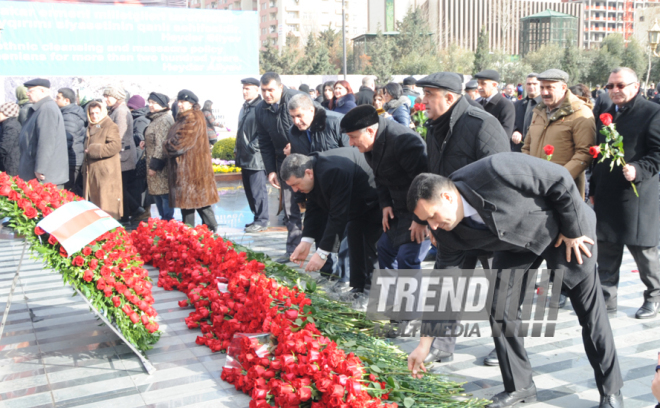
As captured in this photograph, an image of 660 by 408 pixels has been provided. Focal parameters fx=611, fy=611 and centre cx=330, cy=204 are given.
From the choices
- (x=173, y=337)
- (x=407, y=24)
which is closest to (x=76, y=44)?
(x=173, y=337)

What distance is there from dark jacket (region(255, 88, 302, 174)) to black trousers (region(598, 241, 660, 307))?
366 cm

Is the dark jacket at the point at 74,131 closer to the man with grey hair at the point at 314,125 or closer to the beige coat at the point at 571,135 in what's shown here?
the man with grey hair at the point at 314,125

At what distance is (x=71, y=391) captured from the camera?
3.73 m

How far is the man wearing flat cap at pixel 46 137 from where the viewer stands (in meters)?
7.18

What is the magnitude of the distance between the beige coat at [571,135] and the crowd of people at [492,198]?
0.01 m

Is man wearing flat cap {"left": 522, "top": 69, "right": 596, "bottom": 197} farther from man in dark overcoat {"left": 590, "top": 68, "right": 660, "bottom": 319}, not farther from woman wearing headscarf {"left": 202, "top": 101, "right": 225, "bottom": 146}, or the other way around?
woman wearing headscarf {"left": 202, "top": 101, "right": 225, "bottom": 146}

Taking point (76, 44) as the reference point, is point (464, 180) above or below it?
below

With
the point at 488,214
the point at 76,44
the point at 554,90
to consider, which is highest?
the point at 76,44

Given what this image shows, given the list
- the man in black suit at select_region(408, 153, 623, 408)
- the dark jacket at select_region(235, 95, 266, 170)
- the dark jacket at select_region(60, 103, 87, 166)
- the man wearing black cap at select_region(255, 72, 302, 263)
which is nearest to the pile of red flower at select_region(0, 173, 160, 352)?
the man in black suit at select_region(408, 153, 623, 408)

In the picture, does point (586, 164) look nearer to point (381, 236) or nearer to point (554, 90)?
point (554, 90)

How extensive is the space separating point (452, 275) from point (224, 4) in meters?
113

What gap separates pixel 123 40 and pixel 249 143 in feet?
33.1

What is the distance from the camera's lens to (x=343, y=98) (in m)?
9.02

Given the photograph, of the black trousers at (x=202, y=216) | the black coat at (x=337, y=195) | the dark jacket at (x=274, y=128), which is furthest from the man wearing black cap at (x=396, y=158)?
the black trousers at (x=202, y=216)
